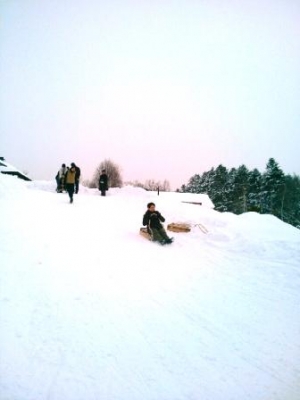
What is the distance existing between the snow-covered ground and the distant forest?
143 ft

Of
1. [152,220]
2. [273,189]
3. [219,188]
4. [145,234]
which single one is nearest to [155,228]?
[152,220]

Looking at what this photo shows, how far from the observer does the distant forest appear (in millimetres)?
56812

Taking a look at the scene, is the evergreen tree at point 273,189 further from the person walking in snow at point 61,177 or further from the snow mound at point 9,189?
the snow mound at point 9,189

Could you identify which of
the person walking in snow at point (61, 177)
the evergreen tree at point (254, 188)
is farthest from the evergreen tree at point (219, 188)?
the person walking in snow at point (61, 177)

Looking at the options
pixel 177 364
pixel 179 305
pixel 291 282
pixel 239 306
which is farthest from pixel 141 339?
pixel 291 282

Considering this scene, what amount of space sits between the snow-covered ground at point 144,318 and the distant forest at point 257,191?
143 ft

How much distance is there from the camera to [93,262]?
26.5 feet

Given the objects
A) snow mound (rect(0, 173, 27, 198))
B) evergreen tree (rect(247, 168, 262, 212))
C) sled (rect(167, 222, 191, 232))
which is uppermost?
evergreen tree (rect(247, 168, 262, 212))

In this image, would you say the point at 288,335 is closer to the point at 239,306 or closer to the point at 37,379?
the point at 239,306

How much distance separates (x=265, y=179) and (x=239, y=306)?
5574cm

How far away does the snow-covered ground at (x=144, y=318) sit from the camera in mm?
3865

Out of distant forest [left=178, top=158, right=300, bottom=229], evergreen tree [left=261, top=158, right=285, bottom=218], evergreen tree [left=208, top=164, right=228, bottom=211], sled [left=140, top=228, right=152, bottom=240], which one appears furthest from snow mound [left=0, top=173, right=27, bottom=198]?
evergreen tree [left=208, top=164, right=228, bottom=211]

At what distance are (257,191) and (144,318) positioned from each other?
5918cm

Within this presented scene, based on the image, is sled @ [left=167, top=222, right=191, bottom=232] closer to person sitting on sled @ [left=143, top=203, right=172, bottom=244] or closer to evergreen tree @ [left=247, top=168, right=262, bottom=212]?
person sitting on sled @ [left=143, top=203, right=172, bottom=244]
